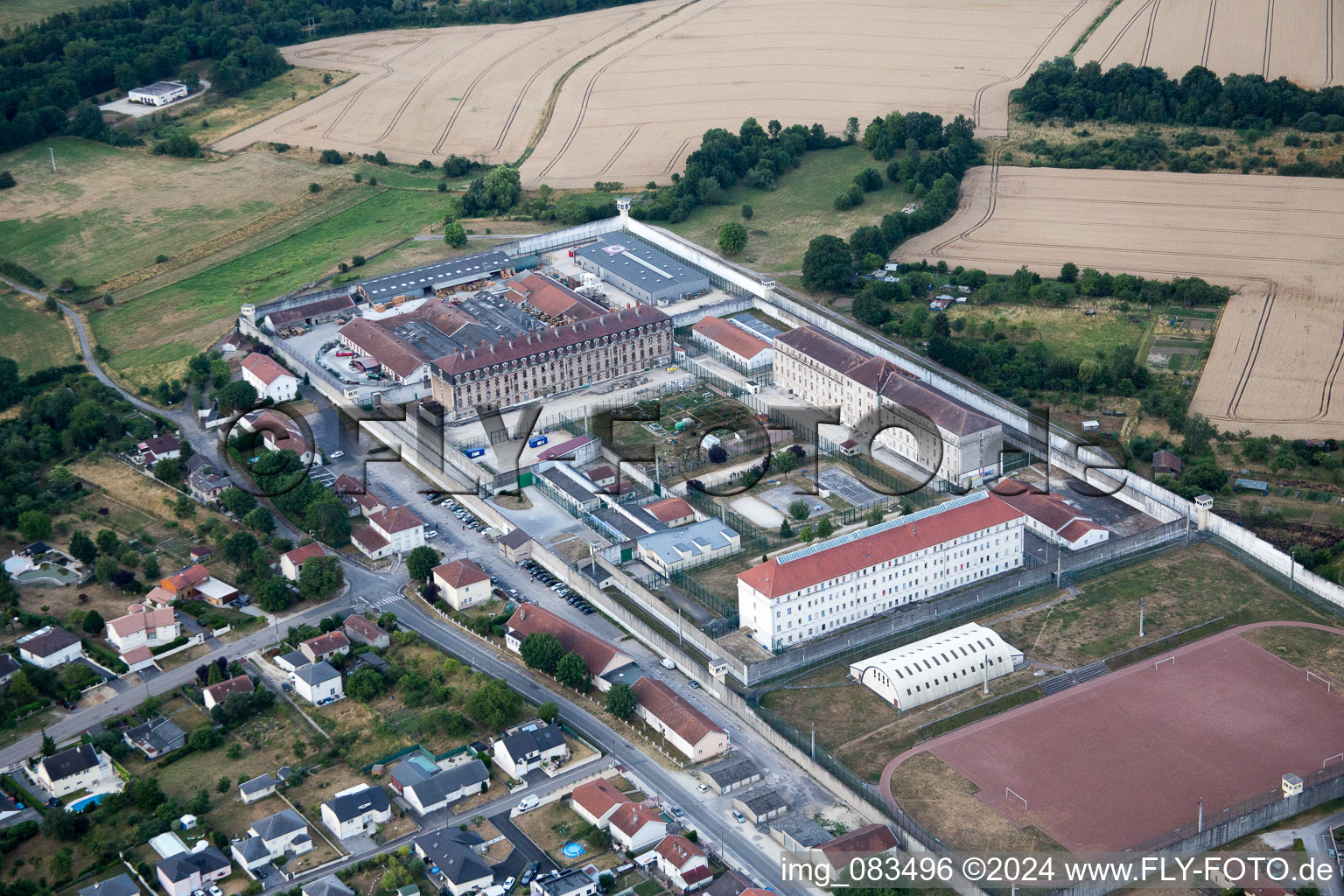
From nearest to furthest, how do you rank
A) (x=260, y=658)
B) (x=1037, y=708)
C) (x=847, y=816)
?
(x=847, y=816)
(x=1037, y=708)
(x=260, y=658)

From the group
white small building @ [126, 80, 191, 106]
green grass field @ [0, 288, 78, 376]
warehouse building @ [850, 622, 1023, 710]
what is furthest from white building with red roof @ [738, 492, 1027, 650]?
white small building @ [126, 80, 191, 106]

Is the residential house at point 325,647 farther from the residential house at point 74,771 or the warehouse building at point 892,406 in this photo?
the warehouse building at point 892,406

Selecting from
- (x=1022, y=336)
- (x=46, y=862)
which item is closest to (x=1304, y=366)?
(x=1022, y=336)


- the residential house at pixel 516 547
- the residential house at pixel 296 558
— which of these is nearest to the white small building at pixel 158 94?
the residential house at pixel 296 558

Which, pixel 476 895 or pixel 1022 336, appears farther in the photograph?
pixel 1022 336

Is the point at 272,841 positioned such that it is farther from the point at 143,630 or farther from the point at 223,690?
the point at 143,630

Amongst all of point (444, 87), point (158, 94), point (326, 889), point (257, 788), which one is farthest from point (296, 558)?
point (158, 94)

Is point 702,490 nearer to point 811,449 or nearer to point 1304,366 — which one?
point 811,449

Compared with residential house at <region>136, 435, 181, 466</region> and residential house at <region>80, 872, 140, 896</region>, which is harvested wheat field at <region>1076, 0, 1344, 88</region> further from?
residential house at <region>80, 872, 140, 896</region>

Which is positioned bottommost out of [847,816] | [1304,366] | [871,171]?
[847,816]
